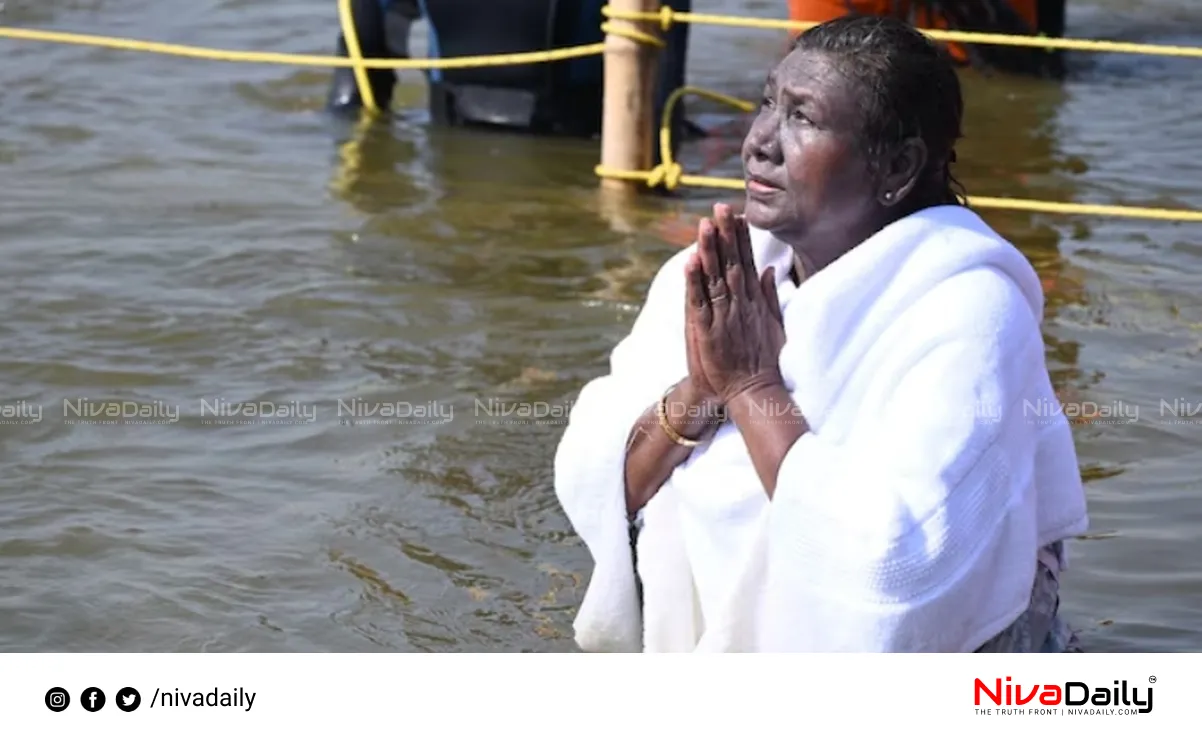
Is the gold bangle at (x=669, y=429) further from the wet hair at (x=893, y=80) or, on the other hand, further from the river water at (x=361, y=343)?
the river water at (x=361, y=343)

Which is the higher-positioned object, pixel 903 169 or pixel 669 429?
pixel 903 169

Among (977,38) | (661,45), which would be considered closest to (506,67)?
(661,45)

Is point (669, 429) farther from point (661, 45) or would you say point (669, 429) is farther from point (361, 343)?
point (661, 45)

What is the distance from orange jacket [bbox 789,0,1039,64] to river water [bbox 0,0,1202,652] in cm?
37

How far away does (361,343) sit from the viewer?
555 cm

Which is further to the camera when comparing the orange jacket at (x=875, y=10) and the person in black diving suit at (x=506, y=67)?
the orange jacket at (x=875, y=10)

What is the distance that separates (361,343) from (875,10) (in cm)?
414

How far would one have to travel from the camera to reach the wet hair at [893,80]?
2486 mm

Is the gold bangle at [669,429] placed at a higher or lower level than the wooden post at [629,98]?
higher

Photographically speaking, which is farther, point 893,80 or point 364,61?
point 364,61
